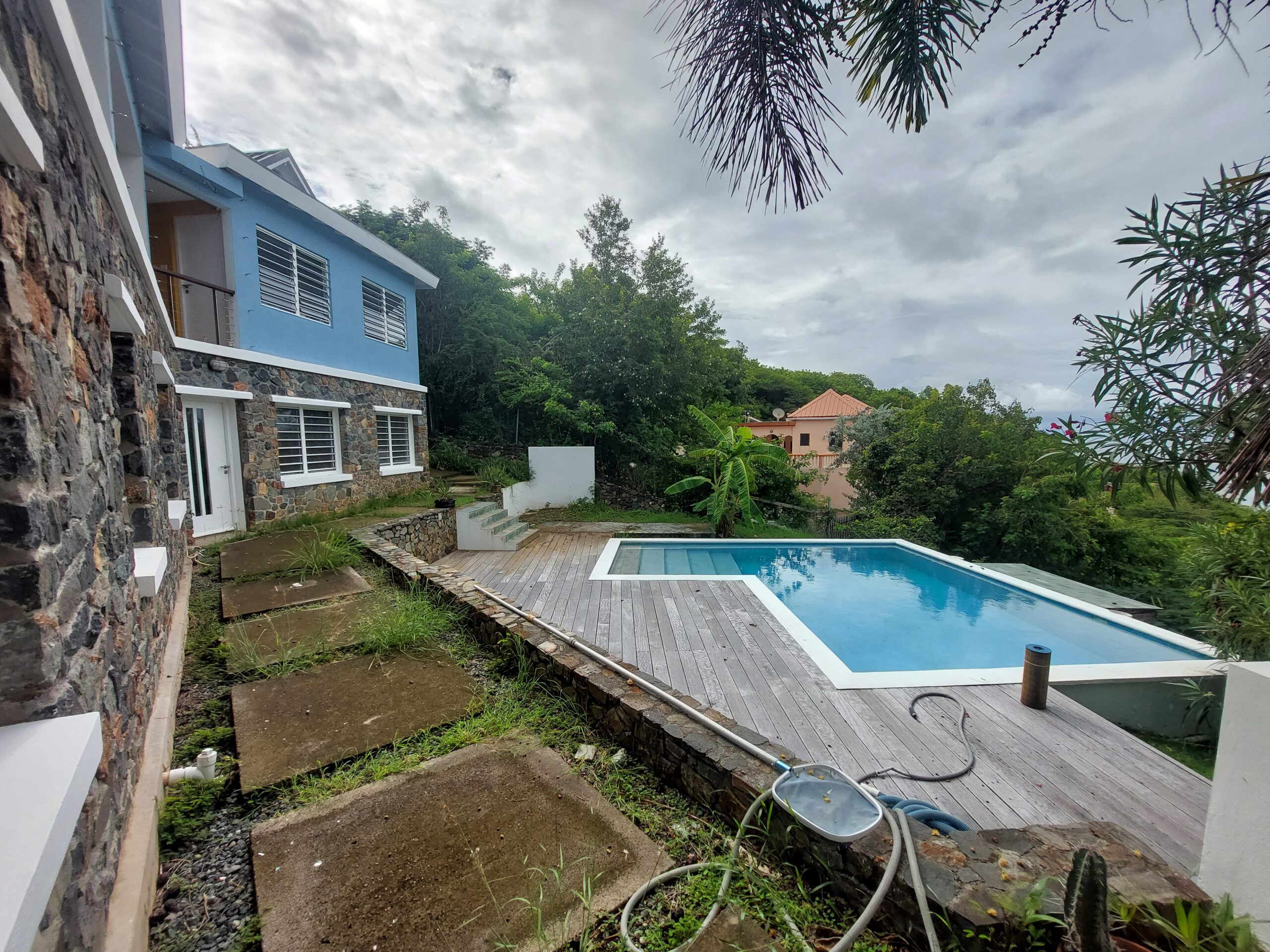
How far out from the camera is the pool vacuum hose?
5.09 ft

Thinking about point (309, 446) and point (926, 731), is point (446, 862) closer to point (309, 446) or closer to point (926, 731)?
point (926, 731)

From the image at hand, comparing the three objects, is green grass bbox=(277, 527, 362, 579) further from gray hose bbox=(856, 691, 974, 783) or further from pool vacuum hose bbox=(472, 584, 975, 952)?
gray hose bbox=(856, 691, 974, 783)

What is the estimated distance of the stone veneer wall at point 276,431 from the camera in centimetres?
683

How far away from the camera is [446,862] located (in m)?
1.84

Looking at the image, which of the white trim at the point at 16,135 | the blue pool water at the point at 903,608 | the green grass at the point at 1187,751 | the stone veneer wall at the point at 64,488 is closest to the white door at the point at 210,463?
the stone veneer wall at the point at 64,488

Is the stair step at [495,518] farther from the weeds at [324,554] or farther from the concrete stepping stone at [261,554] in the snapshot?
the weeds at [324,554]

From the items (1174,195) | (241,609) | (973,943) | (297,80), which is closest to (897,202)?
(1174,195)

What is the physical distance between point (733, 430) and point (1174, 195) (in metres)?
8.40

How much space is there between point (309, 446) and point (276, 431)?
0.88 meters

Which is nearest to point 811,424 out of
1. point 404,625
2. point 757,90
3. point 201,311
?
point 201,311

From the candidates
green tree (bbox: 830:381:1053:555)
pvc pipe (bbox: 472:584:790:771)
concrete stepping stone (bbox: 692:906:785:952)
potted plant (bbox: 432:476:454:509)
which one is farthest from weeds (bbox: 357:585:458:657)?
green tree (bbox: 830:381:1053:555)

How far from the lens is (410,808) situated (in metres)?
2.10

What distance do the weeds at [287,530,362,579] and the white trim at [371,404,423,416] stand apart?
15.5 feet

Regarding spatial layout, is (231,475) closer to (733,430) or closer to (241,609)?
(241,609)
